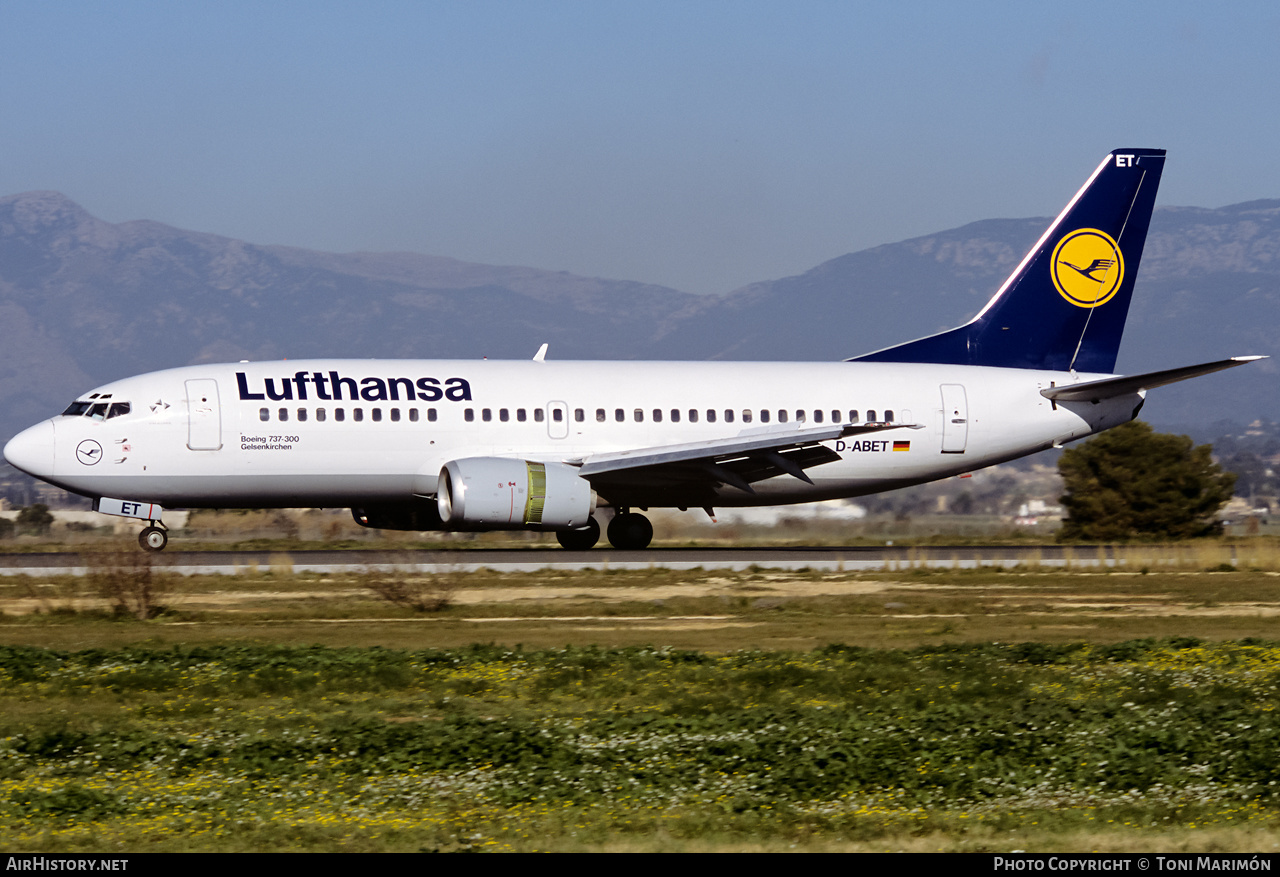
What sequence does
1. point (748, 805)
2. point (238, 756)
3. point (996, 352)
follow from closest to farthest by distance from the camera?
1. point (748, 805)
2. point (238, 756)
3. point (996, 352)

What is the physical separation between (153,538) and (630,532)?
10248mm

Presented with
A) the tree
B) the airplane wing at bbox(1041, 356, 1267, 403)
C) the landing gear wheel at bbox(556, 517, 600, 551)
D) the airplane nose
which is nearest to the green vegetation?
the airplane nose

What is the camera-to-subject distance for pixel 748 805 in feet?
33.8

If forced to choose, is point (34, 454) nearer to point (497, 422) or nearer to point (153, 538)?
point (153, 538)

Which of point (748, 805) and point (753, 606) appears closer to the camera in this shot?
point (748, 805)

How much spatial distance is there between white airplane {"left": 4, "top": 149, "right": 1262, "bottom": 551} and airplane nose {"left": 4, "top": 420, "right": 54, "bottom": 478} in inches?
1.5

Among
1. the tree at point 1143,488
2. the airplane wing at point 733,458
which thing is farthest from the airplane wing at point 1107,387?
the tree at point 1143,488

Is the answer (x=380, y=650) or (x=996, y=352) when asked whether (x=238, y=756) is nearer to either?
(x=380, y=650)

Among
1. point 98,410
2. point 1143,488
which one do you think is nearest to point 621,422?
point 98,410

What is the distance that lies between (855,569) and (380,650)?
46.4 feet

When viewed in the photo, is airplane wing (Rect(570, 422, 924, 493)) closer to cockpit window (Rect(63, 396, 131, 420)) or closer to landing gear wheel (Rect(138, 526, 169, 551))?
landing gear wheel (Rect(138, 526, 169, 551))

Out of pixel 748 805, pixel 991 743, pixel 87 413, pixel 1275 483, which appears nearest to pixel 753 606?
pixel 991 743

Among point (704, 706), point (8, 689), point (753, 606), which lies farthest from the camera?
point (753, 606)

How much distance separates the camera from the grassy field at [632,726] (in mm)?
9789
